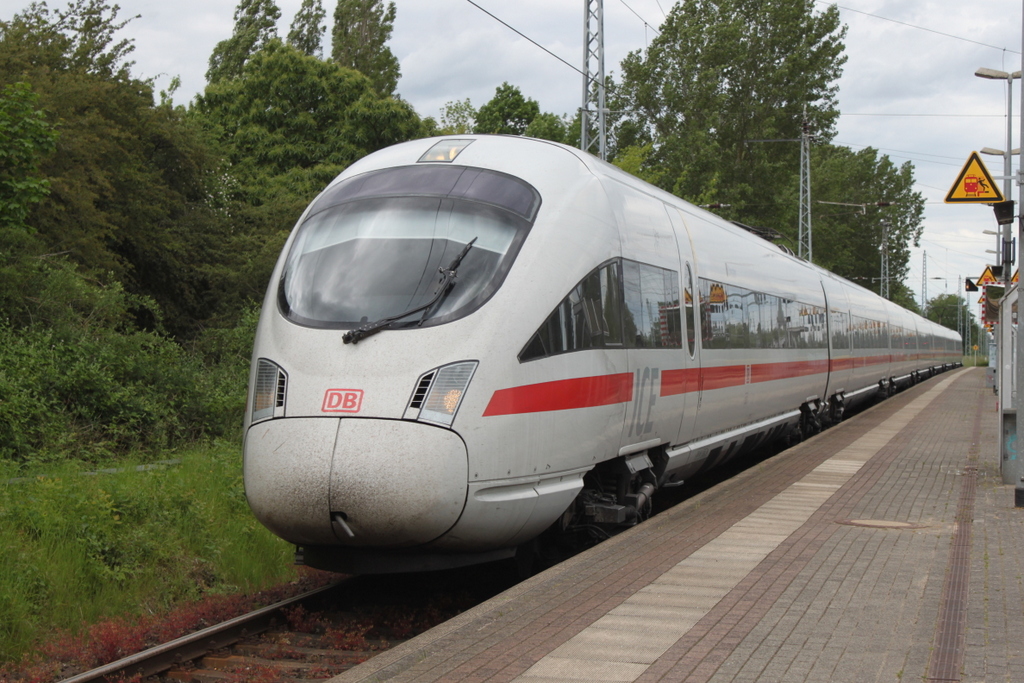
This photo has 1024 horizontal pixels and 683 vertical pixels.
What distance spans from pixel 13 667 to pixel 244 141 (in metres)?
30.2

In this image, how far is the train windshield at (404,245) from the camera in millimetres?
6703

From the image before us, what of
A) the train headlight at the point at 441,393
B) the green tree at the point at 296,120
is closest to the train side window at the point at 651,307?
the train headlight at the point at 441,393

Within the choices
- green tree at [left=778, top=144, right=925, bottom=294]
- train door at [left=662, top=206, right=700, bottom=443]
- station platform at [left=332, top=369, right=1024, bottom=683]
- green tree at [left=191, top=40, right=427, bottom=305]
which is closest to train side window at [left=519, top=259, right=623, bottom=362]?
station platform at [left=332, top=369, right=1024, bottom=683]

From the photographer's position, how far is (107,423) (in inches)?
578

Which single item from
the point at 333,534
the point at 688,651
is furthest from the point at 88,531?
the point at 688,651

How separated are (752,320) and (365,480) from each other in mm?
8116

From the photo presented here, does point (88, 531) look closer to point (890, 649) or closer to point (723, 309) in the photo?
point (890, 649)

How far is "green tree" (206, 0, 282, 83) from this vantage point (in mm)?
56906

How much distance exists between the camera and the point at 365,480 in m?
5.96

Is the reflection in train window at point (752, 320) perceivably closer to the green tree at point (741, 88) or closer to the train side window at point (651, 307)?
the train side window at point (651, 307)

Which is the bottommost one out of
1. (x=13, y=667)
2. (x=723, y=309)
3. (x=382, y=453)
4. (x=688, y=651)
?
(x=13, y=667)

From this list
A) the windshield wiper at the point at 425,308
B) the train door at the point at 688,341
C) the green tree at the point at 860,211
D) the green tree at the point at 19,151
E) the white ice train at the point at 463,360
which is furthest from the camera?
the green tree at the point at 860,211

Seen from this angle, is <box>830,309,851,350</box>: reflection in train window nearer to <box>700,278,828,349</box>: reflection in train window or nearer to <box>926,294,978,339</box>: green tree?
<box>700,278,828,349</box>: reflection in train window

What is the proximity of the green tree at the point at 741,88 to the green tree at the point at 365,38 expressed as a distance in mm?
14486
